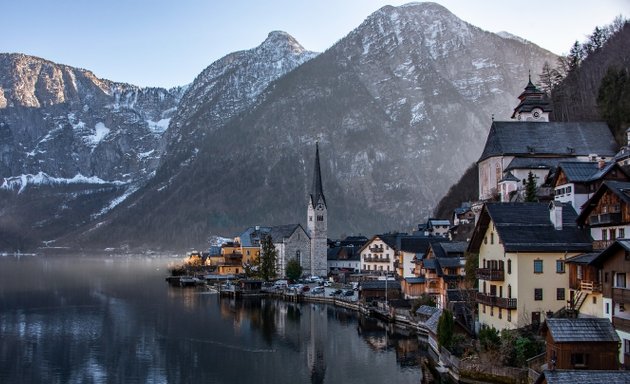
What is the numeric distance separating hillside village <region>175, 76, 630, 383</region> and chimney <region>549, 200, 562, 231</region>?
8 cm

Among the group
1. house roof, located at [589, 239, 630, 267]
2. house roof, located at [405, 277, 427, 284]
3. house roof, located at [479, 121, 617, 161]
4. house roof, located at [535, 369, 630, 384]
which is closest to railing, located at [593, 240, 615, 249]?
house roof, located at [589, 239, 630, 267]

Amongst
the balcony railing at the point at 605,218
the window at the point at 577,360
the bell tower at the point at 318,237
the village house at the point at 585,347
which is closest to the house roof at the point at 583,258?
the balcony railing at the point at 605,218

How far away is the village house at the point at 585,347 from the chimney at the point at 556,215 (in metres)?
12.9

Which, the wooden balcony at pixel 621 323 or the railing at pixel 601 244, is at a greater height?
the railing at pixel 601 244

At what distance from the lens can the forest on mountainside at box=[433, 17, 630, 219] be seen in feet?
298

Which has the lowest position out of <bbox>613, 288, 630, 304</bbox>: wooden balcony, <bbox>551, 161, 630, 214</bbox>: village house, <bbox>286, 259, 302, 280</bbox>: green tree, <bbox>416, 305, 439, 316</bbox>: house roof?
<bbox>416, 305, 439, 316</bbox>: house roof

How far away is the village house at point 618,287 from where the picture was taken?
36.4m

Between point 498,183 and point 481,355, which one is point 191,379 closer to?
point 481,355

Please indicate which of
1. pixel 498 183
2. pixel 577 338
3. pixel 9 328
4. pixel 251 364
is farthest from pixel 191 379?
pixel 498 183

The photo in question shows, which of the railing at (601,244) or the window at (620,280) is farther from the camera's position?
the railing at (601,244)

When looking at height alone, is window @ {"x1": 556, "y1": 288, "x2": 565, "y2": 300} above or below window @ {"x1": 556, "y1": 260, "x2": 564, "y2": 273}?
below

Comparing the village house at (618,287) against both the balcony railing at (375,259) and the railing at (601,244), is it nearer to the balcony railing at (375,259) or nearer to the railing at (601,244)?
the railing at (601,244)

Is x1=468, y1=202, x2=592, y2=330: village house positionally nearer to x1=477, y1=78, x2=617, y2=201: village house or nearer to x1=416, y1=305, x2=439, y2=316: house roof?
x1=416, y1=305, x2=439, y2=316: house roof

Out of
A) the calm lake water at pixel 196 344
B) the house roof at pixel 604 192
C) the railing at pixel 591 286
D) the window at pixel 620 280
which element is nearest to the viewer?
the window at pixel 620 280
